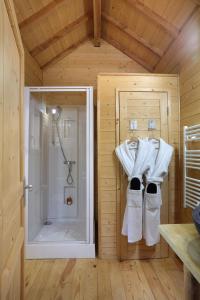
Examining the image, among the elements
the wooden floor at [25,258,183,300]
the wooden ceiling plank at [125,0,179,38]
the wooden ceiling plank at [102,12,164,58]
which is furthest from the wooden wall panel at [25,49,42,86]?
the wooden floor at [25,258,183,300]

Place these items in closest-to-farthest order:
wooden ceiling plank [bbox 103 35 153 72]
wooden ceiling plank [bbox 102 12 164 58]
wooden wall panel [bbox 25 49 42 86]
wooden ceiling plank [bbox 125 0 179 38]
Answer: wooden ceiling plank [bbox 125 0 179 38]
wooden wall panel [bbox 25 49 42 86]
wooden ceiling plank [bbox 102 12 164 58]
wooden ceiling plank [bbox 103 35 153 72]

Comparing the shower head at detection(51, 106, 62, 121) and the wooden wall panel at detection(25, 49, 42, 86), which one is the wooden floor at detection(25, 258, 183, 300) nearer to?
the shower head at detection(51, 106, 62, 121)

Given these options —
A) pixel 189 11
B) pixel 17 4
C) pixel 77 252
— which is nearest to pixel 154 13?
pixel 189 11

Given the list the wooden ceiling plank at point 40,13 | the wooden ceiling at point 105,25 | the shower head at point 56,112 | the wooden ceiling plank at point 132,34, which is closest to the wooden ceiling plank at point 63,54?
the wooden ceiling at point 105,25

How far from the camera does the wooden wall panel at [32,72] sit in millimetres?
2959

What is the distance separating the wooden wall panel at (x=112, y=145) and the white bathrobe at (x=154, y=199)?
0.73 ft

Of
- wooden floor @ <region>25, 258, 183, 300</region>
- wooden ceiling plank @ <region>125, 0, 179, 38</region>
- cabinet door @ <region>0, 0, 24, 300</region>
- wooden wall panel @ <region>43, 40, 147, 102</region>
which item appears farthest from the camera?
wooden wall panel @ <region>43, 40, 147, 102</region>

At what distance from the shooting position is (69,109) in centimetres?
335

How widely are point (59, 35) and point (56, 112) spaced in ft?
3.47

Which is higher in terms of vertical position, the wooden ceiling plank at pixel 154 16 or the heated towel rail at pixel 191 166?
the wooden ceiling plank at pixel 154 16

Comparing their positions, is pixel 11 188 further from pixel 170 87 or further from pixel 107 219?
pixel 170 87

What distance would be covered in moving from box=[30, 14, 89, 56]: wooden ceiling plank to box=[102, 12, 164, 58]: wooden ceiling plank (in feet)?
1.03

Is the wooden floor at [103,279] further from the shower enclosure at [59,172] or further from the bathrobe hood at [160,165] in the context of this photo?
the bathrobe hood at [160,165]

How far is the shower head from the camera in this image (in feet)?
11.1
